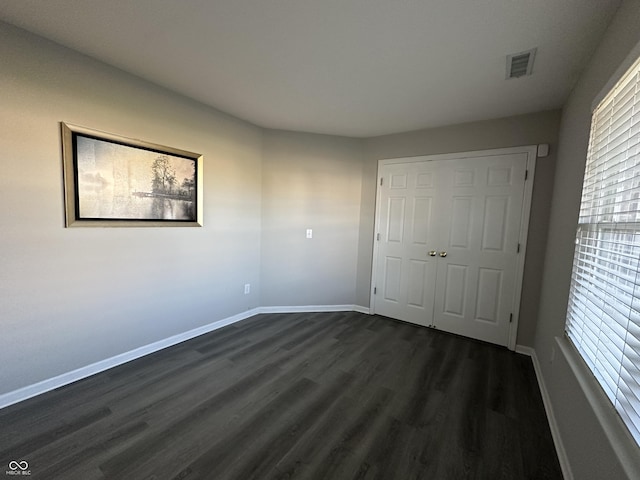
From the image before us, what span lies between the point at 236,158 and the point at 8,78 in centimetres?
178

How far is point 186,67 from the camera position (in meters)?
2.08

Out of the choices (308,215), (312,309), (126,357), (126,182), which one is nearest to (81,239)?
(126,182)

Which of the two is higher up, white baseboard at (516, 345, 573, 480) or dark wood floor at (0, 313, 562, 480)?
white baseboard at (516, 345, 573, 480)

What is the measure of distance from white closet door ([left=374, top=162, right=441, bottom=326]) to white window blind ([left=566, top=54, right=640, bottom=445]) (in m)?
1.68

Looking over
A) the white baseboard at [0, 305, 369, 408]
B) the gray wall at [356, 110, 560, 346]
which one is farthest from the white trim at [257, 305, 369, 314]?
the gray wall at [356, 110, 560, 346]

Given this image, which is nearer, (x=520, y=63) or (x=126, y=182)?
(x=520, y=63)

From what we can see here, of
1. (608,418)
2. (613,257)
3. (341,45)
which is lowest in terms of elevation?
(608,418)

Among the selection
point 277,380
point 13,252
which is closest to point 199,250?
point 13,252

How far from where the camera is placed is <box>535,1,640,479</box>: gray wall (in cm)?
116

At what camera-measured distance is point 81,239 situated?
204 centimetres

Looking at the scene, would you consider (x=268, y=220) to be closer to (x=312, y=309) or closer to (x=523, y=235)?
(x=312, y=309)

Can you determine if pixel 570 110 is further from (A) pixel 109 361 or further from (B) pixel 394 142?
(A) pixel 109 361

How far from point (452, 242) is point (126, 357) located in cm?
352

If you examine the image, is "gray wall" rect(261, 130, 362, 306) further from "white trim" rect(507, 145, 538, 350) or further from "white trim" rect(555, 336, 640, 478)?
"white trim" rect(555, 336, 640, 478)
